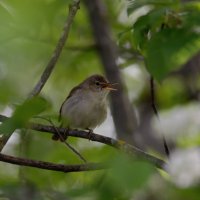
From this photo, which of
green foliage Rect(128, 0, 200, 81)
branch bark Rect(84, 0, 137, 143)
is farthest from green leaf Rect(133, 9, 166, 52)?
branch bark Rect(84, 0, 137, 143)

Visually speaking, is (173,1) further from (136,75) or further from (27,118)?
A: (136,75)

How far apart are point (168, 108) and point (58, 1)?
2.54 m

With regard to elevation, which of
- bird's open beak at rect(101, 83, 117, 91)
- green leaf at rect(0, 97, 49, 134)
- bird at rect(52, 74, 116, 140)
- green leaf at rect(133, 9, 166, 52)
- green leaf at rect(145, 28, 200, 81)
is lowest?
green leaf at rect(0, 97, 49, 134)

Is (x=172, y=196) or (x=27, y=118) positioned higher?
(x=27, y=118)

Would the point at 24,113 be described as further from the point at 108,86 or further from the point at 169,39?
the point at 108,86

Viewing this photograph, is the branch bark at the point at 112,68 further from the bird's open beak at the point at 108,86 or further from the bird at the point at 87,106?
the bird at the point at 87,106

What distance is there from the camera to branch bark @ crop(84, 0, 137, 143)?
4855 mm

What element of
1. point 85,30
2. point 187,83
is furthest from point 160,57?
point 85,30

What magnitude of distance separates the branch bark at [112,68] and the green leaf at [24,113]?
110 inches

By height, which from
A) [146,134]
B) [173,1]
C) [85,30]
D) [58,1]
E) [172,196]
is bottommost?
[172,196]

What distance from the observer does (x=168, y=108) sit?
21.1 feet

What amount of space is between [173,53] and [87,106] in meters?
3.95

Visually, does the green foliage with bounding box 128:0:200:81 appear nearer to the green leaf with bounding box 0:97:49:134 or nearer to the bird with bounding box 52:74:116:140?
the green leaf with bounding box 0:97:49:134

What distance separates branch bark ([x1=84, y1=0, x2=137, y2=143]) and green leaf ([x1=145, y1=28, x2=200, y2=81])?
2338 mm
